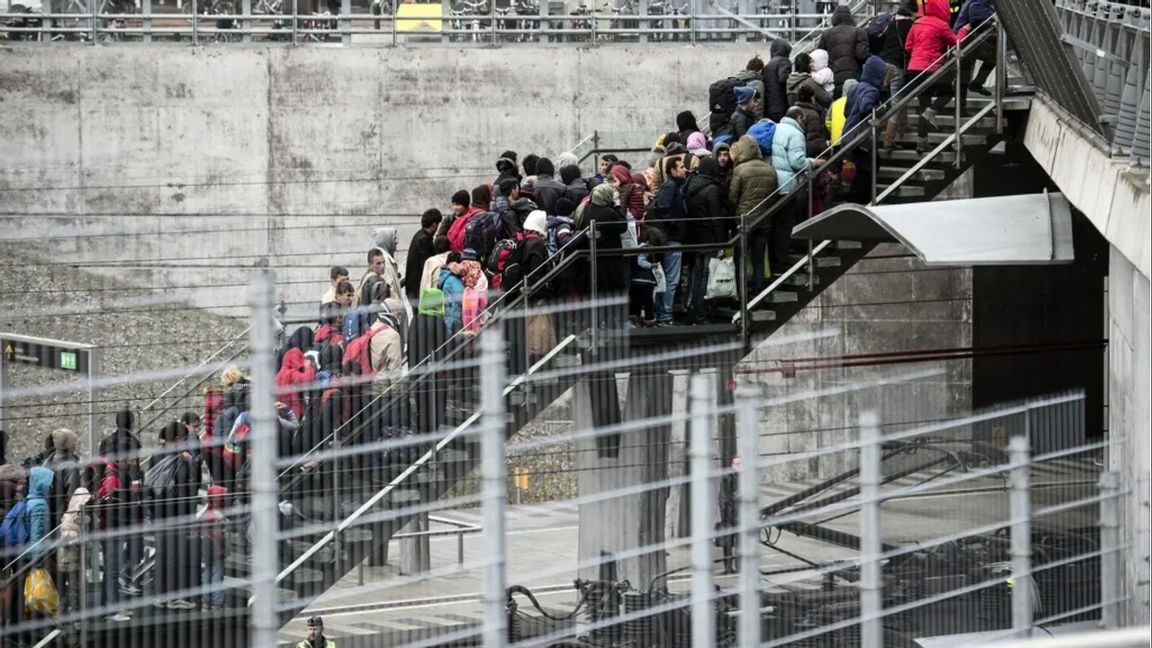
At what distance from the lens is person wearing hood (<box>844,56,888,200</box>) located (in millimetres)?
13578

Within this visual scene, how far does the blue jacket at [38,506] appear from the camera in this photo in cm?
739

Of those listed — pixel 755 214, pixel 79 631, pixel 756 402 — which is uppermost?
pixel 755 214

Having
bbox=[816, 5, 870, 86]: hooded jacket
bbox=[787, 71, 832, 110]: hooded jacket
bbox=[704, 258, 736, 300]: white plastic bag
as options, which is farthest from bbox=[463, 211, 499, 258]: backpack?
bbox=[816, 5, 870, 86]: hooded jacket

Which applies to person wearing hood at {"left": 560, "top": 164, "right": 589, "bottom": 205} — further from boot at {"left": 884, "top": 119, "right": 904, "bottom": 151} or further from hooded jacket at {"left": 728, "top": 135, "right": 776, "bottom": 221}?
boot at {"left": 884, "top": 119, "right": 904, "bottom": 151}

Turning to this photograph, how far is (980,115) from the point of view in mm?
13484

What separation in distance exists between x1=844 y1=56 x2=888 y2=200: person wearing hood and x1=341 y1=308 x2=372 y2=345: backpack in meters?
5.51

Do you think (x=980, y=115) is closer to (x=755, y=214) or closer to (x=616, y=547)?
(x=755, y=214)

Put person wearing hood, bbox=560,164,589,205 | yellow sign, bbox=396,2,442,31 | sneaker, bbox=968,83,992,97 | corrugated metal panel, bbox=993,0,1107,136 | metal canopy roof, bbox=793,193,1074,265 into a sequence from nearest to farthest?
corrugated metal panel, bbox=993,0,1107,136, metal canopy roof, bbox=793,193,1074,265, sneaker, bbox=968,83,992,97, person wearing hood, bbox=560,164,589,205, yellow sign, bbox=396,2,442,31

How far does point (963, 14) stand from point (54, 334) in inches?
350

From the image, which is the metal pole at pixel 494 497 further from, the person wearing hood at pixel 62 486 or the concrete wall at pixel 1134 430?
the concrete wall at pixel 1134 430

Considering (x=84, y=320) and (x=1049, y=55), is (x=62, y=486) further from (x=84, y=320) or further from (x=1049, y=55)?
(x=84, y=320)

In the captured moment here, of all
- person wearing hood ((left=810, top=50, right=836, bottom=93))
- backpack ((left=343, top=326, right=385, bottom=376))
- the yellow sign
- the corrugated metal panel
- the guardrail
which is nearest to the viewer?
backpack ((left=343, top=326, right=385, bottom=376))

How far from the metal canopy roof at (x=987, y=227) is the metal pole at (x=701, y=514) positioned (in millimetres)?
4384

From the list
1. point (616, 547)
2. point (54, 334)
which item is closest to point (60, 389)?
point (616, 547)
